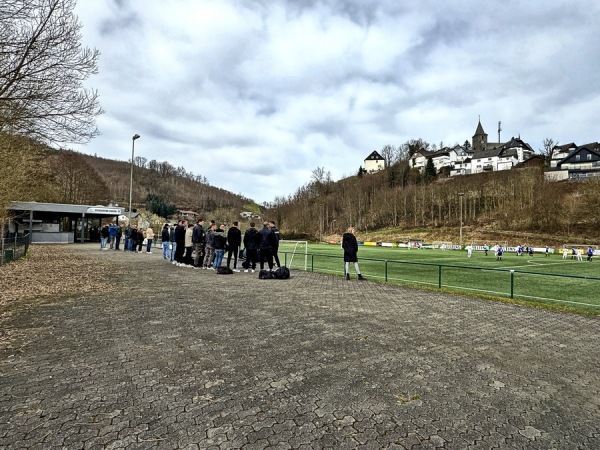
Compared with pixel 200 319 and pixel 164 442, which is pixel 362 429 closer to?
pixel 164 442

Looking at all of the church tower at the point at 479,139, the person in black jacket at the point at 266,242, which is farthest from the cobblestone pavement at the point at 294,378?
the church tower at the point at 479,139

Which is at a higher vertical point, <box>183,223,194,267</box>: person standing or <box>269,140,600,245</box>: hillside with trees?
<box>269,140,600,245</box>: hillside with trees

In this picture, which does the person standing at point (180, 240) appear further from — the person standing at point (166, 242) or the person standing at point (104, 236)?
the person standing at point (104, 236)

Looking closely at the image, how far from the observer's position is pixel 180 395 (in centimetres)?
388

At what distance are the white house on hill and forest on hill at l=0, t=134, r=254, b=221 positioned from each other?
6102 cm

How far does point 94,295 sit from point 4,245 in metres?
10.4

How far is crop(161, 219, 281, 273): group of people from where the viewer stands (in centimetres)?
1407

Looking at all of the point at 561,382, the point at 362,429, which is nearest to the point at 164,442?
the point at 362,429

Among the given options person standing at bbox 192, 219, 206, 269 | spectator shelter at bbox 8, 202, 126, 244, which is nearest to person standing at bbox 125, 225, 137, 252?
spectator shelter at bbox 8, 202, 126, 244

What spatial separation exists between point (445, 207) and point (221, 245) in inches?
3154

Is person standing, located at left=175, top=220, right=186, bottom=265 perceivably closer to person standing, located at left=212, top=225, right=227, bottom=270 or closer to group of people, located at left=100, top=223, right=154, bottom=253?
person standing, located at left=212, top=225, right=227, bottom=270

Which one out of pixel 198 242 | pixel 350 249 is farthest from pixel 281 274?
pixel 198 242

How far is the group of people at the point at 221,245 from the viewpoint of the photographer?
14.1 meters

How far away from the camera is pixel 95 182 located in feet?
217
